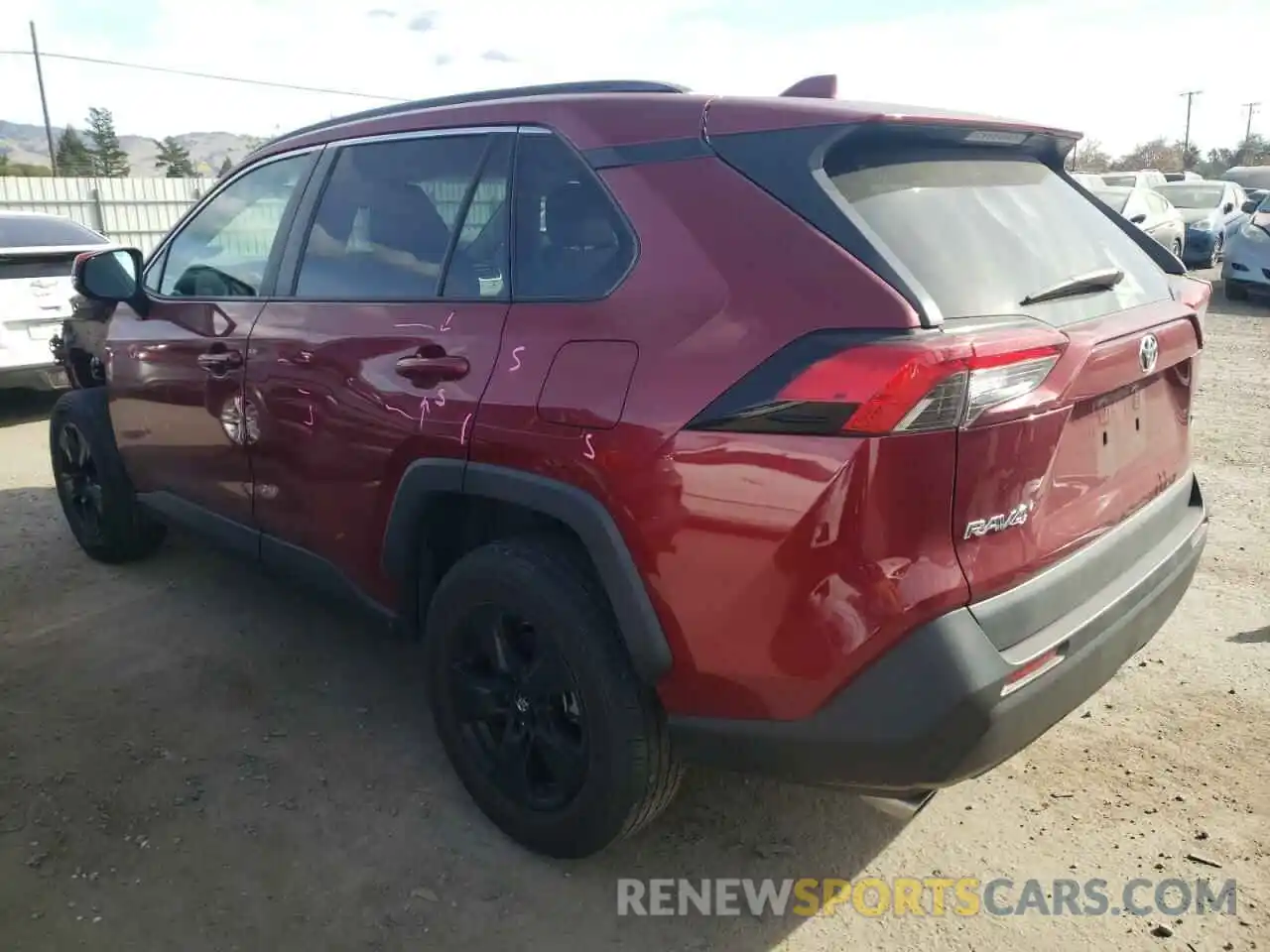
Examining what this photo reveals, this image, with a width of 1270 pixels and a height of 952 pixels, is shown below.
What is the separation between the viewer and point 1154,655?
3.54m

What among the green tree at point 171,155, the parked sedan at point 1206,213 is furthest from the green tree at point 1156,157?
the green tree at point 171,155

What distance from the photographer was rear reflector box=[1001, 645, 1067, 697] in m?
1.94

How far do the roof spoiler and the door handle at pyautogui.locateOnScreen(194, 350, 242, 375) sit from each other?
6.47ft

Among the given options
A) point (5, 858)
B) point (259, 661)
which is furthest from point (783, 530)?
point (259, 661)

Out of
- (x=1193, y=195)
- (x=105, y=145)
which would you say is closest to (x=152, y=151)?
(x=105, y=145)

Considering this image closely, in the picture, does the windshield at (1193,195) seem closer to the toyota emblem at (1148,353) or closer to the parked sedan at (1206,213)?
the parked sedan at (1206,213)

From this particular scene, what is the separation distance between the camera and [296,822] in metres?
2.74

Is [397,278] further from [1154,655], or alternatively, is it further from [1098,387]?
[1154,655]

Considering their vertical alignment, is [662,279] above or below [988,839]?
above

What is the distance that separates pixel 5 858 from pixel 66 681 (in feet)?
3.41

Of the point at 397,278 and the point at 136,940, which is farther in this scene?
the point at 397,278

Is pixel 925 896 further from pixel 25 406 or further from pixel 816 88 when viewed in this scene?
pixel 25 406

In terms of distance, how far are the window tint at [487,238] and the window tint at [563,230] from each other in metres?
0.04

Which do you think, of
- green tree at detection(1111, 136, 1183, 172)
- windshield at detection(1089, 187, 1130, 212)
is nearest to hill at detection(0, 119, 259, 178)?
windshield at detection(1089, 187, 1130, 212)
